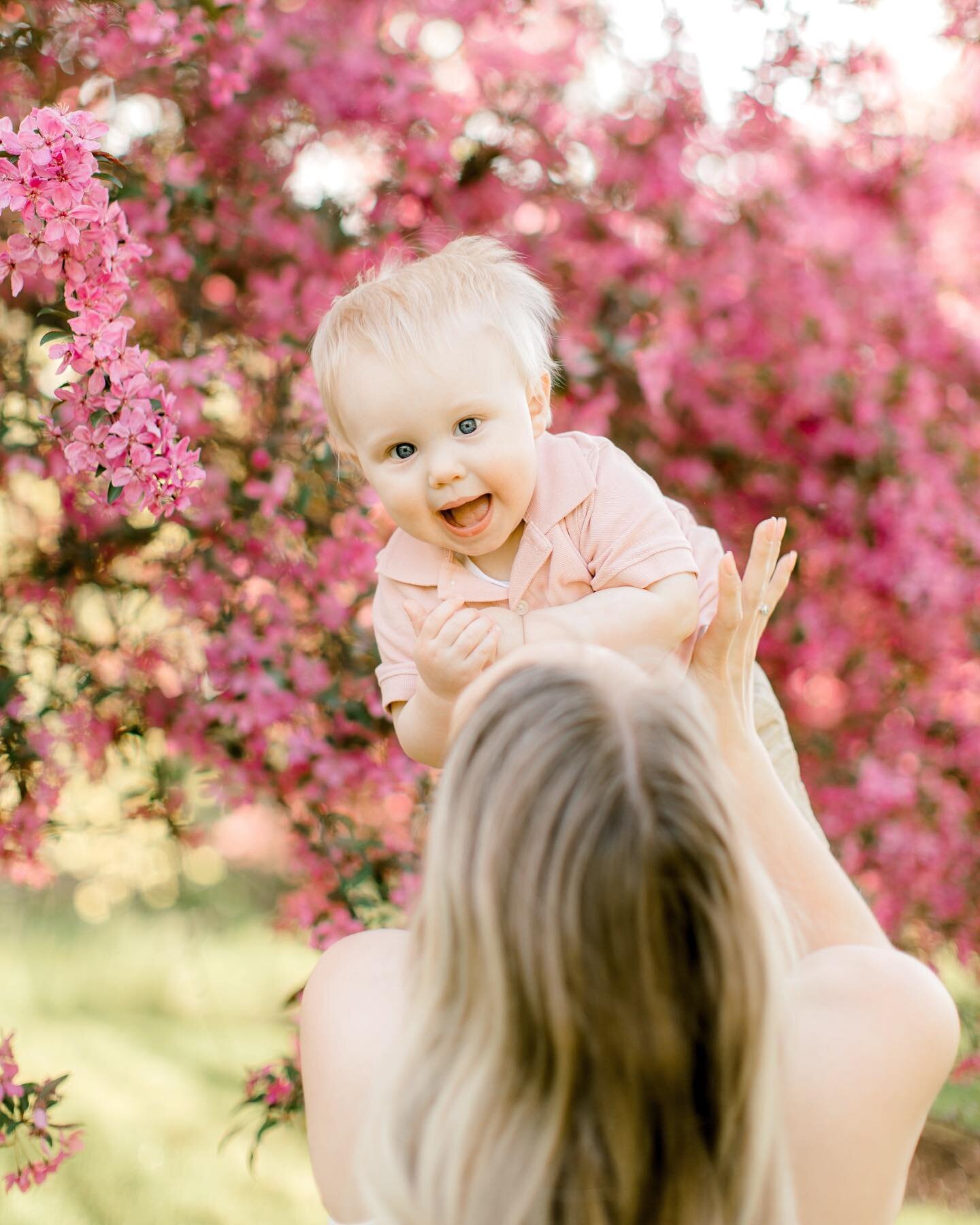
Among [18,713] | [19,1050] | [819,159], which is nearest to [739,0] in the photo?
[819,159]

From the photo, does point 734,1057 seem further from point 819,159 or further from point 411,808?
point 819,159

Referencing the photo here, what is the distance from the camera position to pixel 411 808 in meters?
3.36

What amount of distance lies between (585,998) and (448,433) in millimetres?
864

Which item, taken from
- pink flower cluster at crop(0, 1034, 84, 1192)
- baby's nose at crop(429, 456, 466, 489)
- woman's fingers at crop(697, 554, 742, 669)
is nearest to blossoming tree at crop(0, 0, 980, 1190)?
pink flower cluster at crop(0, 1034, 84, 1192)

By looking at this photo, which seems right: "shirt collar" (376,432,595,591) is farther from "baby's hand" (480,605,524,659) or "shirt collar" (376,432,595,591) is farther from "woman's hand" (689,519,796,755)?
"woman's hand" (689,519,796,755)

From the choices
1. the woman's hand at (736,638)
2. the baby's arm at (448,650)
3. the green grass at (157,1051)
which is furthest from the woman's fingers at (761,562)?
the green grass at (157,1051)

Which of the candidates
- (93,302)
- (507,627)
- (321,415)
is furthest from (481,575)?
(321,415)

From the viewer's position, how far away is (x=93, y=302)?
179cm

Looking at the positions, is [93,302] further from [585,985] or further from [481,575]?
[585,985]

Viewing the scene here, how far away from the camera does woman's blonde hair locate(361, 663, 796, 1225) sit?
1.06m

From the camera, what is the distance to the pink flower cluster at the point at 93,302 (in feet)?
5.55

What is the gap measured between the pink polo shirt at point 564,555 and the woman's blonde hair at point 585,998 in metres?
0.67

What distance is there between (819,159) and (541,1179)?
3565 millimetres

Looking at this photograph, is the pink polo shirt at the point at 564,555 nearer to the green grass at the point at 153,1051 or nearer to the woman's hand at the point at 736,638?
the woman's hand at the point at 736,638
